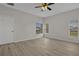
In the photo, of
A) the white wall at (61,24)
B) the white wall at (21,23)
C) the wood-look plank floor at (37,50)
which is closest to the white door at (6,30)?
the white wall at (21,23)

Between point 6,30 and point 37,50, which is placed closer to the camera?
point 37,50

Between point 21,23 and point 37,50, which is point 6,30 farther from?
point 37,50

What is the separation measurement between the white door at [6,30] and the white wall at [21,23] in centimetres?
16

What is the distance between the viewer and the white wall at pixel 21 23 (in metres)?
6.10

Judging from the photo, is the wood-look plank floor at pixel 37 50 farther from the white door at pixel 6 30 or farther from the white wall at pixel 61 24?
the white wall at pixel 61 24

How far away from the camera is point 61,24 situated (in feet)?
26.5

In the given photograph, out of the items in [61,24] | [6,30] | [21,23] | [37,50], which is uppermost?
[21,23]

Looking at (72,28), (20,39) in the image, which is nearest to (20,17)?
(20,39)

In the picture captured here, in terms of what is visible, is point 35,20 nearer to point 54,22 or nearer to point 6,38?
point 54,22

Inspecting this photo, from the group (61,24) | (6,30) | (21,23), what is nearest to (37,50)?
(6,30)

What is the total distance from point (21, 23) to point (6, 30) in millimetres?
1580

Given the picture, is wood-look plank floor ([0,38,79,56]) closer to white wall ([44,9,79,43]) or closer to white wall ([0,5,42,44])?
white wall ([0,5,42,44])

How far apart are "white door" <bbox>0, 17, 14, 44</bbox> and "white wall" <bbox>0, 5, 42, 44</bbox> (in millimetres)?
157

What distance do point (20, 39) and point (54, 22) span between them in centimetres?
396
